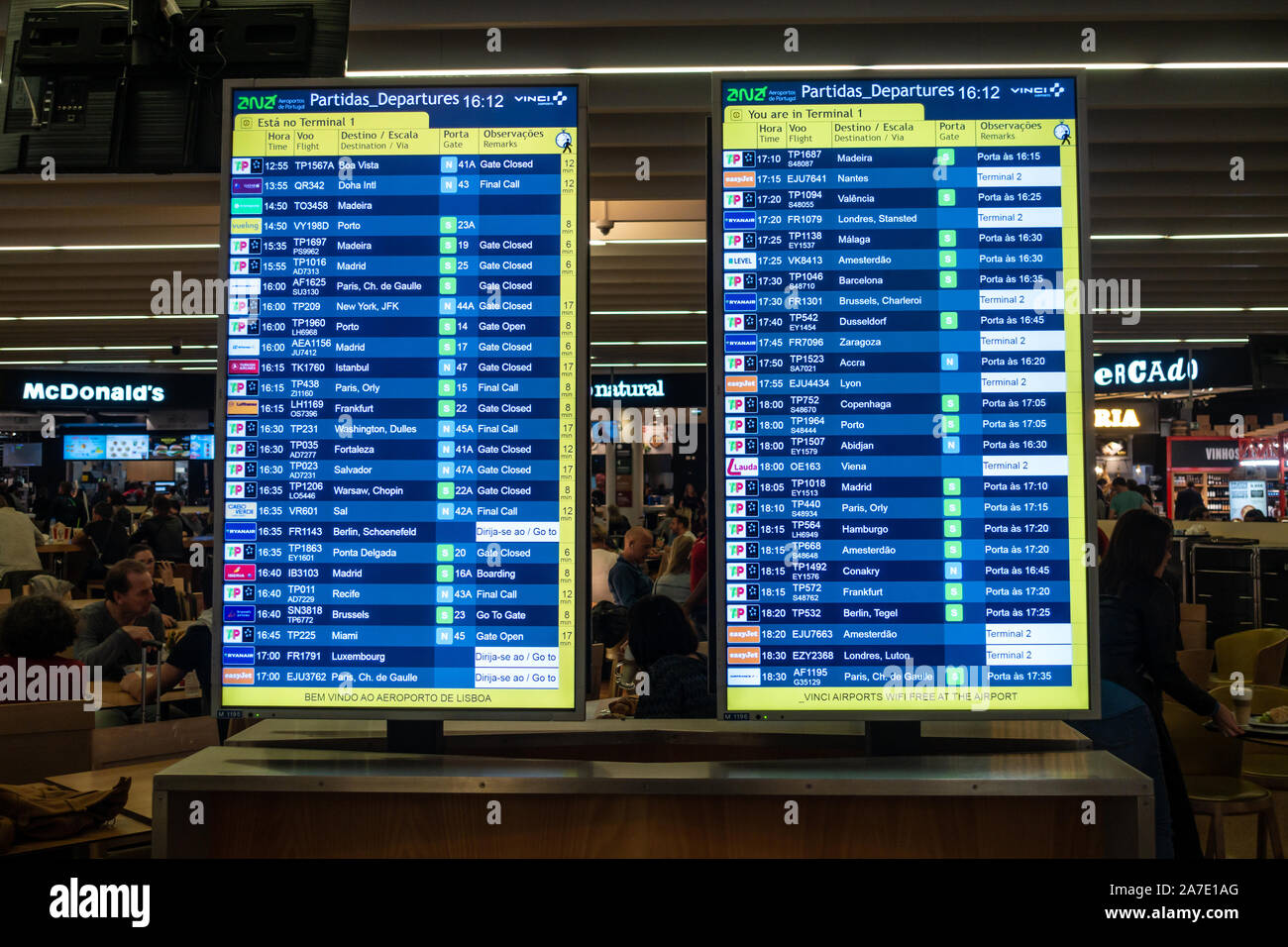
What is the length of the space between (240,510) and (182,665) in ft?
10.2

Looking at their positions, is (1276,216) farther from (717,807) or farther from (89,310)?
(89,310)

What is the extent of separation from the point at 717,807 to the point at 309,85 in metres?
1.84

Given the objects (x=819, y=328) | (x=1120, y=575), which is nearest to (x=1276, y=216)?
(x=1120, y=575)

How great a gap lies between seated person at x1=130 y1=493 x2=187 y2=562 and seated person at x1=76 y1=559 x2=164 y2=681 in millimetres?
6238

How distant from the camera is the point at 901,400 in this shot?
2021mm

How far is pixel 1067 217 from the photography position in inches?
80.2

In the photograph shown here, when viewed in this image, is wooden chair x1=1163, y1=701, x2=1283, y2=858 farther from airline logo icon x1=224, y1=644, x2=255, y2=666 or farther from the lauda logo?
the lauda logo

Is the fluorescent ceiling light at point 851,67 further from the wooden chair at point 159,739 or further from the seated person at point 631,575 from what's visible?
the seated person at point 631,575

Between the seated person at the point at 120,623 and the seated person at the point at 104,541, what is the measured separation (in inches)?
242

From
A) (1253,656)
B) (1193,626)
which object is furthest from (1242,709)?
(1193,626)

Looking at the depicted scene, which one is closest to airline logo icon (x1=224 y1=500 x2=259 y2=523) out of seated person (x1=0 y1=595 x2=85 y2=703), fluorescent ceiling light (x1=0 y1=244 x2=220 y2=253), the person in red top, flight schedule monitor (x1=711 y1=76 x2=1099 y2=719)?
flight schedule monitor (x1=711 y1=76 x2=1099 y2=719)

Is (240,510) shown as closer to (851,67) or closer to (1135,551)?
(1135,551)

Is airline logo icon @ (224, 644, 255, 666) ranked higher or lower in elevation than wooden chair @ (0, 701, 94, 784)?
higher

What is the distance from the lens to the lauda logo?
2107 mm
